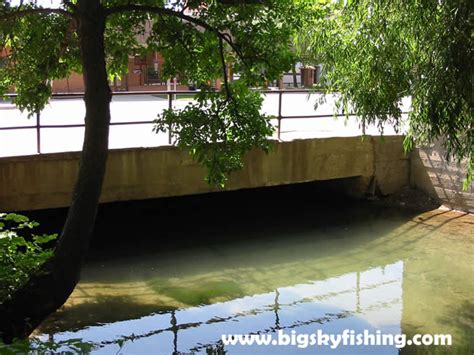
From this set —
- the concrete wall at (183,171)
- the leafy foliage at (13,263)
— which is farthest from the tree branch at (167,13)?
the concrete wall at (183,171)

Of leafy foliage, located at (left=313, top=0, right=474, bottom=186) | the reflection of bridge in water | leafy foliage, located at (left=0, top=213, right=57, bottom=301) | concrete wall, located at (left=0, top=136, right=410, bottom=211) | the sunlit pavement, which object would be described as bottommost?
the reflection of bridge in water

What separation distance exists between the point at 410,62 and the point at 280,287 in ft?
11.6

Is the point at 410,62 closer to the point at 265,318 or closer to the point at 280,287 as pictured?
the point at 265,318

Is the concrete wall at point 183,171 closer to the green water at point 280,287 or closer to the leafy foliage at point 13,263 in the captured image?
the green water at point 280,287

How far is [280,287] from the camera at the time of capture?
8781 millimetres

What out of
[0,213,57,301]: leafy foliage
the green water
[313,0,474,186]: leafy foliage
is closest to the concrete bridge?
the green water

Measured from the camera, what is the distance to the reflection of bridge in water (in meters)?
6.98

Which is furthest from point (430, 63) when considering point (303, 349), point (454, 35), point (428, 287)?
point (428, 287)

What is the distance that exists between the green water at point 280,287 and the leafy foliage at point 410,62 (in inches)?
84.7

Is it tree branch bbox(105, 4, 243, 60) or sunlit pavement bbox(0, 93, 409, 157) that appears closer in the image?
tree branch bbox(105, 4, 243, 60)

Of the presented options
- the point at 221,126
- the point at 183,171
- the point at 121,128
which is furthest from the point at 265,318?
the point at 121,128

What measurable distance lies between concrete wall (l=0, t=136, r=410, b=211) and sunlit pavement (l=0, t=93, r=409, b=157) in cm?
30

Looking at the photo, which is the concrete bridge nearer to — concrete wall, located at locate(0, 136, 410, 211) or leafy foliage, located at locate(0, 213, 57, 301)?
concrete wall, located at locate(0, 136, 410, 211)

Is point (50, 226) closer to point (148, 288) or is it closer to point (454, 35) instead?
point (148, 288)
